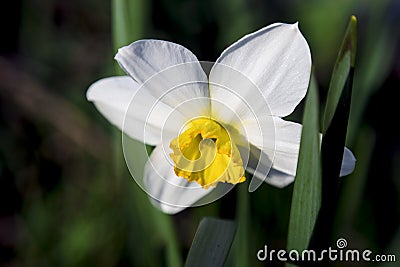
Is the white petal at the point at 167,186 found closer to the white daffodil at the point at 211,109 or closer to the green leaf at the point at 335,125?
the white daffodil at the point at 211,109

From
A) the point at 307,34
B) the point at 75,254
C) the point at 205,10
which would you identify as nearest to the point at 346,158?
the point at 75,254

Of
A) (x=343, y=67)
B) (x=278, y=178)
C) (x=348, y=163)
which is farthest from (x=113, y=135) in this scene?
(x=343, y=67)

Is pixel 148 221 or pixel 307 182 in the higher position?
pixel 307 182

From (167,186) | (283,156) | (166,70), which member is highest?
(166,70)

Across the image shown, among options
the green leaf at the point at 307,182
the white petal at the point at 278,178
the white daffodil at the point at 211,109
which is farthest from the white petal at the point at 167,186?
the green leaf at the point at 307,182

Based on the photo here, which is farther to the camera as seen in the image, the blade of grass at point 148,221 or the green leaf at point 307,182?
the blade of grass at point 148,221

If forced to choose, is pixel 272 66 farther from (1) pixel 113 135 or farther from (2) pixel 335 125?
(1) pixel 113 135
